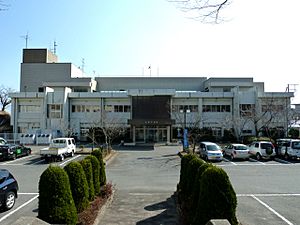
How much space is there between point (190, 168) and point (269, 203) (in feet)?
13.7

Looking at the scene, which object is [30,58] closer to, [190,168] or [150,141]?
[150,141]

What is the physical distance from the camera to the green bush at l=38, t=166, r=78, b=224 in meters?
6.55

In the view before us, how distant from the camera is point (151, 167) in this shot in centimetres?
2303

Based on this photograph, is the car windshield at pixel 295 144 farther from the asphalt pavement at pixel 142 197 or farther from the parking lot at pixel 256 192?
the asphalt pavement at pixel 142 197

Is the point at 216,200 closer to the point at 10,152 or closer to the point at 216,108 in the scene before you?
the point at 10,152

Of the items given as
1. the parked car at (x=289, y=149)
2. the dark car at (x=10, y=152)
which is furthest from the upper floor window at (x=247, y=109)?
the dark car at (x=10, y=152)

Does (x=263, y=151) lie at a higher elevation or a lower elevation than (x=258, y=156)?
higher

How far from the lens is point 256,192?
13773mm

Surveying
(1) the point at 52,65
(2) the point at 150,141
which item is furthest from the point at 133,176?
(1) the point at 52,65

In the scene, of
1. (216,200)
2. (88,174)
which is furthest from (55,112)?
(216,200)

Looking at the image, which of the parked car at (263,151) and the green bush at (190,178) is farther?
the parked car at (263,151)

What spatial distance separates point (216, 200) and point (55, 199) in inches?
133

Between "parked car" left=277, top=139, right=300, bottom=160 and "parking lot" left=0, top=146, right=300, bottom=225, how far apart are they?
2313 mm

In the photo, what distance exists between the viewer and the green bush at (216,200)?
626 centimetres
